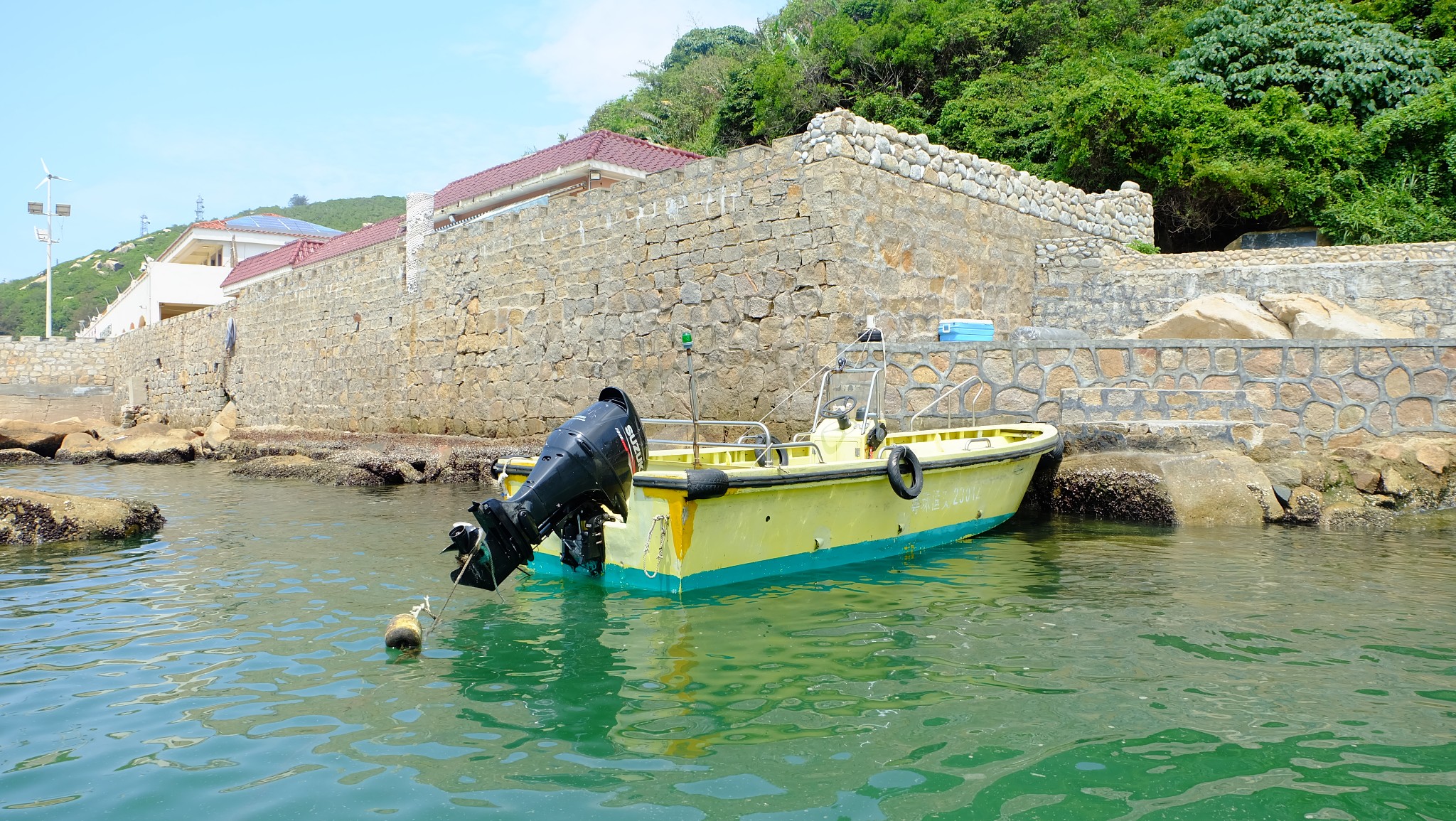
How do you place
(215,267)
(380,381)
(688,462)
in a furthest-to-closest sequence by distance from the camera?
(215,267), (380,381), (688,462)

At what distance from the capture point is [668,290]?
35.0ft

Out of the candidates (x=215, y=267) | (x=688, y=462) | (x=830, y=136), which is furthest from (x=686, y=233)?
(x=215, y=267)

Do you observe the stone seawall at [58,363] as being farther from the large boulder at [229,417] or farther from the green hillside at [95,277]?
the green hillside at [95,277]

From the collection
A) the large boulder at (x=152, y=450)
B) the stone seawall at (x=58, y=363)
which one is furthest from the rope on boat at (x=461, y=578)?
the stone seawall at (x=58, y=363)

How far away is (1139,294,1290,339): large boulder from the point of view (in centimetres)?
952

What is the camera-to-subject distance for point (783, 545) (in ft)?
18.2

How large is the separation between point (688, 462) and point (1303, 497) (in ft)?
15.7

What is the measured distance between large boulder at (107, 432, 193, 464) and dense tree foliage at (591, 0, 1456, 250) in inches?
572

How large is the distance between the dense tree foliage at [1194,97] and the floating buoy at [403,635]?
1461 centimetres

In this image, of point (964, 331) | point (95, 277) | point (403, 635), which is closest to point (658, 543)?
point (403, 635)

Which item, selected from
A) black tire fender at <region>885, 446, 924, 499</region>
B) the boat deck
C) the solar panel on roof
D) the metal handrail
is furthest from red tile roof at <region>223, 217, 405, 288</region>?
black tire fender at <region>885, 446, 924, 499</region>

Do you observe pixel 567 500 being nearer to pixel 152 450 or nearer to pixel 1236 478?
pixel 1236 478

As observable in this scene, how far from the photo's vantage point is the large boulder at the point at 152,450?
15922 mm

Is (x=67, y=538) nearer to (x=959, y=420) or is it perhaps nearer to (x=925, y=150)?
→ (x=959, y=420)
